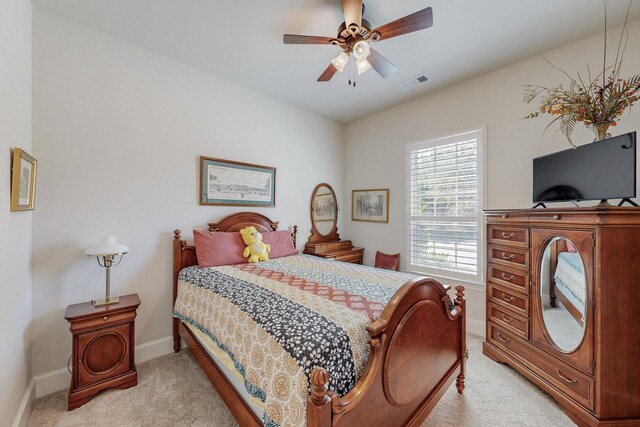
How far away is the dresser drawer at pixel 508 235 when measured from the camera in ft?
7.02

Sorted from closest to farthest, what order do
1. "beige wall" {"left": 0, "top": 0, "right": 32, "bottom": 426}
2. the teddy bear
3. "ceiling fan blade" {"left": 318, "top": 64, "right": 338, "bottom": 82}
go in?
"beige wall" {"left": 0, "top": 0, "right": 32, "bottom": 426}, "ceiling fan blade" {"left": 318, "top": 64, "right": 338, "bottom": 82}, the teddy bear

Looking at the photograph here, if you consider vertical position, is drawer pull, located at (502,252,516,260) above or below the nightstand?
above

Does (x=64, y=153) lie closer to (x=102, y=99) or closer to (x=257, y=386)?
(x=102, y=99)

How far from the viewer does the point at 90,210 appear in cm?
223

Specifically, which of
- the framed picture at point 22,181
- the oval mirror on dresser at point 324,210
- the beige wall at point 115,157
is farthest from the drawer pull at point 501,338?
the framed picture at point 22,181

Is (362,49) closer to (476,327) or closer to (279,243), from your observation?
(279,243)

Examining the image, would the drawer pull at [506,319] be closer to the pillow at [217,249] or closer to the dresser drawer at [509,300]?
the dresser drawer at [509,300]

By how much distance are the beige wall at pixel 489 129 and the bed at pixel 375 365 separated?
1593 millimetres

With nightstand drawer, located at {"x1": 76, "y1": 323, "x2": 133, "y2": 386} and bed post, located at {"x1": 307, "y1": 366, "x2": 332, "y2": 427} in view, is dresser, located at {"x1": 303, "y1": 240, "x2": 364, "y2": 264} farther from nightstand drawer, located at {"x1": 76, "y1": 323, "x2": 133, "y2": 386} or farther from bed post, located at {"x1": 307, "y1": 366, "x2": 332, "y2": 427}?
bed post, located at {"x1": 307, "y1": 366, "x2": 332, "y2": 427}

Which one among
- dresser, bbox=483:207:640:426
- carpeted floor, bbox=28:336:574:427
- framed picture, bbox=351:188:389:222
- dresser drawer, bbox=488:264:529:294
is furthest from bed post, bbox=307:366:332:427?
framed picture, bbox=351:188:389:222

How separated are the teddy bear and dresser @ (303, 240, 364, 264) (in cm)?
103

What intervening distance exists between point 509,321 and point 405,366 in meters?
1.50

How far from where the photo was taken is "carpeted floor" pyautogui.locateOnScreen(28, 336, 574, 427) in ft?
5.66

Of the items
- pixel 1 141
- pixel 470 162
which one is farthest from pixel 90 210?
pixel 470 162
